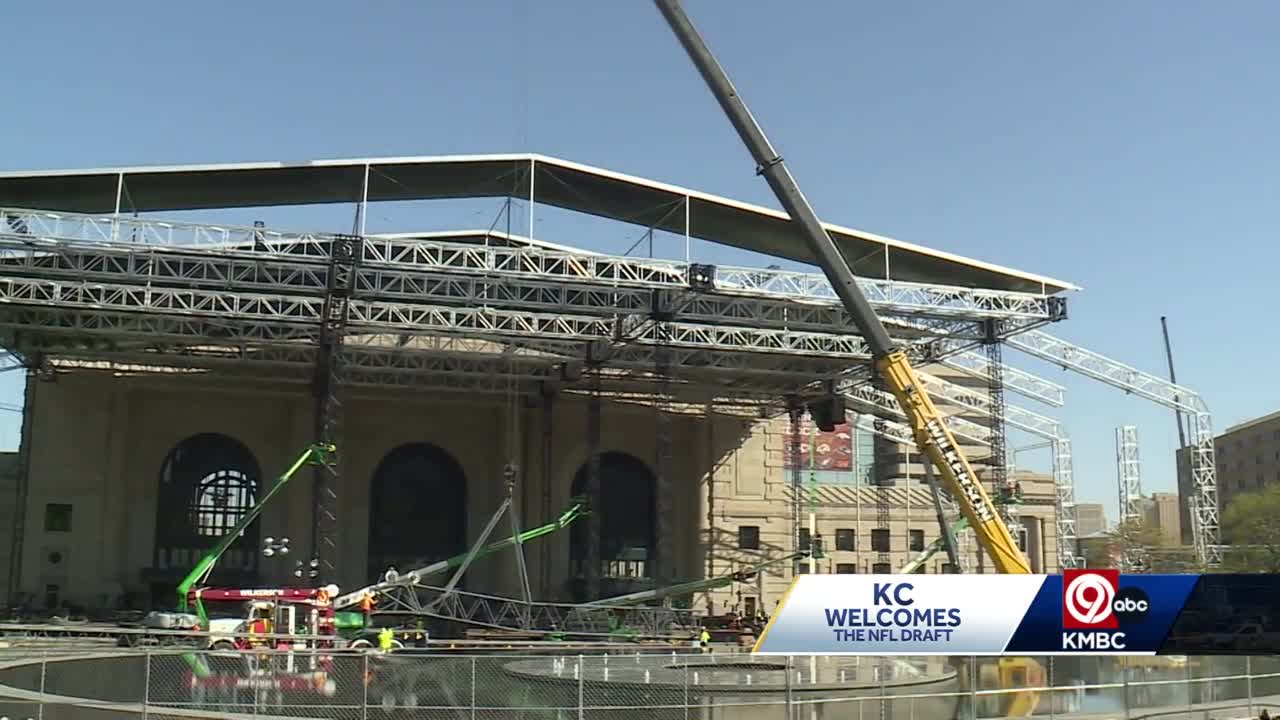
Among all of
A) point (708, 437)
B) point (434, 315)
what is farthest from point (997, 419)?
point (434, 315)

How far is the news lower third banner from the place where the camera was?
65.0ft

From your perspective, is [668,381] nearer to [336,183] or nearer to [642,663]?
[336,183]

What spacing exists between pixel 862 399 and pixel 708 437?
8339 millimetres

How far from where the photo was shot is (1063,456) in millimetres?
79312

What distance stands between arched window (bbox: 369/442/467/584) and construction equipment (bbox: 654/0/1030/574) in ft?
107

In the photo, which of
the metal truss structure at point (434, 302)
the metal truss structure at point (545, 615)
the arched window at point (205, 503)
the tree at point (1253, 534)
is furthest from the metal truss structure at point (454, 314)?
the tree at point (1253, 534)

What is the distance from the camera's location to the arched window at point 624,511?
2530 inches

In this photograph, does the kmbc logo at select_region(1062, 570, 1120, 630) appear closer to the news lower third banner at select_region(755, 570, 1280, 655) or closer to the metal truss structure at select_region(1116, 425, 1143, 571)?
the news lower third banner at select_region(755, 570, 1280, 655)

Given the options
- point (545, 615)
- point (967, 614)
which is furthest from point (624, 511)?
point (967, 614)

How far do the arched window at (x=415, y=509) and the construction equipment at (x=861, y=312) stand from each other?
32.5 metres

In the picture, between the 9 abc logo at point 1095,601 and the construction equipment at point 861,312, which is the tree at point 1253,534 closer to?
the construction equipment at point 861,312

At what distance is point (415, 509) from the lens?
6156 cm

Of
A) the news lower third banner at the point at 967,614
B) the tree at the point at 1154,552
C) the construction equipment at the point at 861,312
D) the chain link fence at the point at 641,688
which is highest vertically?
the construction equipment at the point at 861,312

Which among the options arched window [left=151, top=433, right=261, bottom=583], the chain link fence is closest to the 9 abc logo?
the chain link fence
